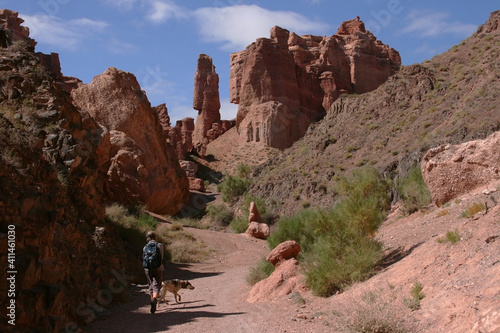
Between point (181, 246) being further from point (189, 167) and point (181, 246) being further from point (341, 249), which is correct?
point (189, 167)

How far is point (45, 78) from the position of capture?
13812 mm

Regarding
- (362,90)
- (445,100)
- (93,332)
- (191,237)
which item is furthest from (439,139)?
Result: (362,90)

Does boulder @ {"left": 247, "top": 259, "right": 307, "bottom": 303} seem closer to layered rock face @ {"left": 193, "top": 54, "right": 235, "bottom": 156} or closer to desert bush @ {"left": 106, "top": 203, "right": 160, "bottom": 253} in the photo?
desert bush @ {"left": 106, "top": 203, "right": 160, "bottom": 253}

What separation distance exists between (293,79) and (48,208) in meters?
62.8

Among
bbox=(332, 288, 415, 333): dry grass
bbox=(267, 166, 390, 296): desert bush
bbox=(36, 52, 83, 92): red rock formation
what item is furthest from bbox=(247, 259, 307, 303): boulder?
bbox=(36, 52, 83, 92): red rock formation

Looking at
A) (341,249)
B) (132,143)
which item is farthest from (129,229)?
(132,143)

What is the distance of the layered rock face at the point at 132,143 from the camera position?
82.0 feet

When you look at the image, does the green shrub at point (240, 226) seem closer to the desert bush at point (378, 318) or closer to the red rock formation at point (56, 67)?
the desert bush at point (378, 318)

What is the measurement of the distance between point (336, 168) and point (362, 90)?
1705 inches

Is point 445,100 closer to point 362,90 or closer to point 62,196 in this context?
point 62,196

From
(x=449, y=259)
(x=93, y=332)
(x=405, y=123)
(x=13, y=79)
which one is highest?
(x=405, y=123)

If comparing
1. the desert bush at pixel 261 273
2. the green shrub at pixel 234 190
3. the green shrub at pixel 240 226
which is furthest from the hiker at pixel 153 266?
the green shrub at pixel 234 190

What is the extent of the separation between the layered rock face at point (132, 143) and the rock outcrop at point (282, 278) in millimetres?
13832

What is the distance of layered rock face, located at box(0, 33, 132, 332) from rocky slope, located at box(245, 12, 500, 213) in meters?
18.4
